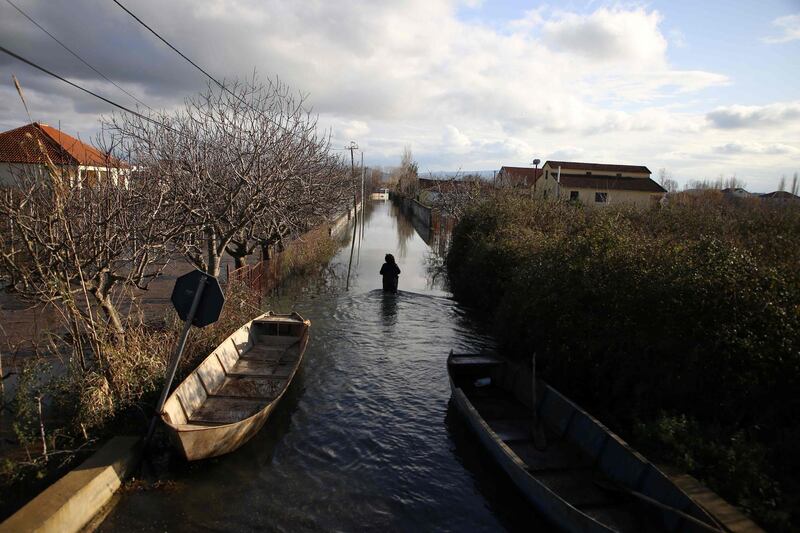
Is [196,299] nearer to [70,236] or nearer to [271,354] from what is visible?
[70,236]

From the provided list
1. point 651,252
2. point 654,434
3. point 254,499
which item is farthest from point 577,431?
point 254,499

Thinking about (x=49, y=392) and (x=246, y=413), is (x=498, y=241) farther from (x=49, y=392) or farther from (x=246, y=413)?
(x=49, y=392)

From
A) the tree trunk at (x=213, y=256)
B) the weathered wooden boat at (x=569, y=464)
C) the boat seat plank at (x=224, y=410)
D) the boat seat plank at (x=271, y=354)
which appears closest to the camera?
the weathered wooden boat at (x=569, y=464)

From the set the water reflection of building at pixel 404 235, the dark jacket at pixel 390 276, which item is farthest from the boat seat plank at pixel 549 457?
the water reflection of building at pixel 404 235

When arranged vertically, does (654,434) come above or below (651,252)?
below

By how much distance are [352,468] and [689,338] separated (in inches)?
211

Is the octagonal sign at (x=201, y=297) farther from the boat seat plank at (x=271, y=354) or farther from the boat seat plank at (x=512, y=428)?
the boat seat plank at (x=512, y=428)

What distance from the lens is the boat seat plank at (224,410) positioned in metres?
7.75

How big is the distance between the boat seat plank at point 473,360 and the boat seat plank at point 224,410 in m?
3.96

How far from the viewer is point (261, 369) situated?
1007cm

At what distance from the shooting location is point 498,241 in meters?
17.9

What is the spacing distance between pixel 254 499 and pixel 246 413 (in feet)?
5.71

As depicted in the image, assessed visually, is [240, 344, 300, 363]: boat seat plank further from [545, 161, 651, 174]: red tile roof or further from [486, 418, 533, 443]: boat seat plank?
[545, 161, 651, 174]: red tile roof

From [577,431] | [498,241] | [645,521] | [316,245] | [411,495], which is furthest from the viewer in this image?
[316,245]
